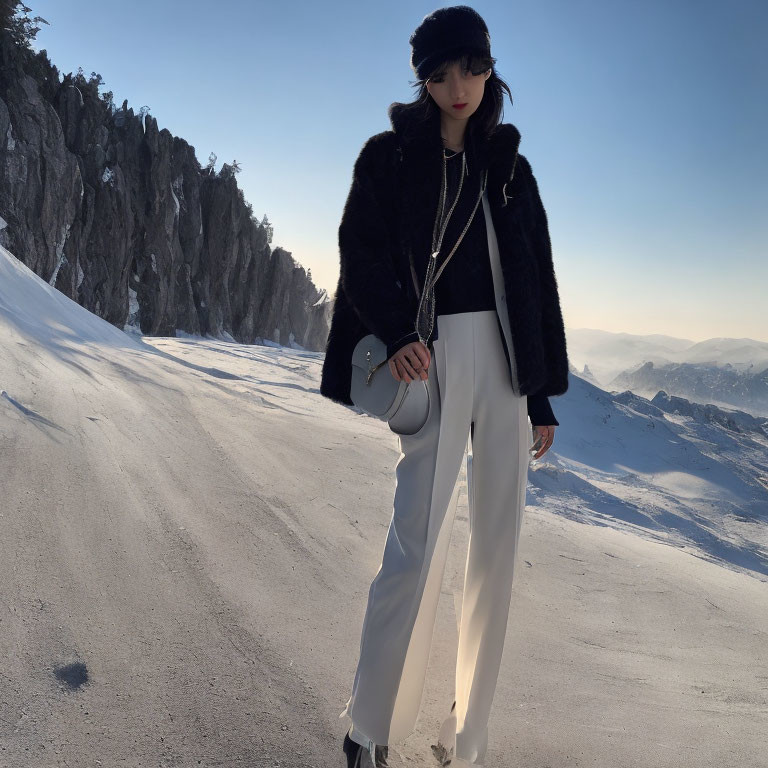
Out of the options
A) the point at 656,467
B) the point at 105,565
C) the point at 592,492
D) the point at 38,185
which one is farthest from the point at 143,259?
the point at 105,565

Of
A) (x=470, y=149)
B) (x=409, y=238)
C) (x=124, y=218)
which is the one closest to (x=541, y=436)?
(x=409, y=238)

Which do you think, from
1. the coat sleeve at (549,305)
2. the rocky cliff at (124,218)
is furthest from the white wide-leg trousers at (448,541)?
the rocky cliff at (124,218)

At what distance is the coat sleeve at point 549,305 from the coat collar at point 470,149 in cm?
8

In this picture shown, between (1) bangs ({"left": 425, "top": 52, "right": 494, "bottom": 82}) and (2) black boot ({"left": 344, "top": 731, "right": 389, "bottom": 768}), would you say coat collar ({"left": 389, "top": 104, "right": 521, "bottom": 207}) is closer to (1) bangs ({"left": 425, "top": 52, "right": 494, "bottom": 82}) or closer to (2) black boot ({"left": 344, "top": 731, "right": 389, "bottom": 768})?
(1) bangs ({"left": 425, "top": 52, "right": 494, "bottom": 82})

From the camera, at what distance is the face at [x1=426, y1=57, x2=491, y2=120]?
1.31 m

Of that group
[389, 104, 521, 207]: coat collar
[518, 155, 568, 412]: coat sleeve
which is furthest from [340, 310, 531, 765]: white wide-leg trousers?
[389, 104, 521, 207]: coat collar

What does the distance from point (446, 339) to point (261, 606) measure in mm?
1072

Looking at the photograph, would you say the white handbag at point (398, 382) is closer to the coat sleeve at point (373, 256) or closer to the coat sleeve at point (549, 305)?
the coat sleeve at point (373, 256)

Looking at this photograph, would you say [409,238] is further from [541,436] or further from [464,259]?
[541,436]

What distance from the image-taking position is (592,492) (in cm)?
542

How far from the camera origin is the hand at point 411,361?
122 cm

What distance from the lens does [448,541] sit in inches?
53.1

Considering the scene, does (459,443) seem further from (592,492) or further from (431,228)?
(592,492)

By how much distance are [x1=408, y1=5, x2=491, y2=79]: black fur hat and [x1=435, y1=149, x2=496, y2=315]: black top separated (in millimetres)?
204
